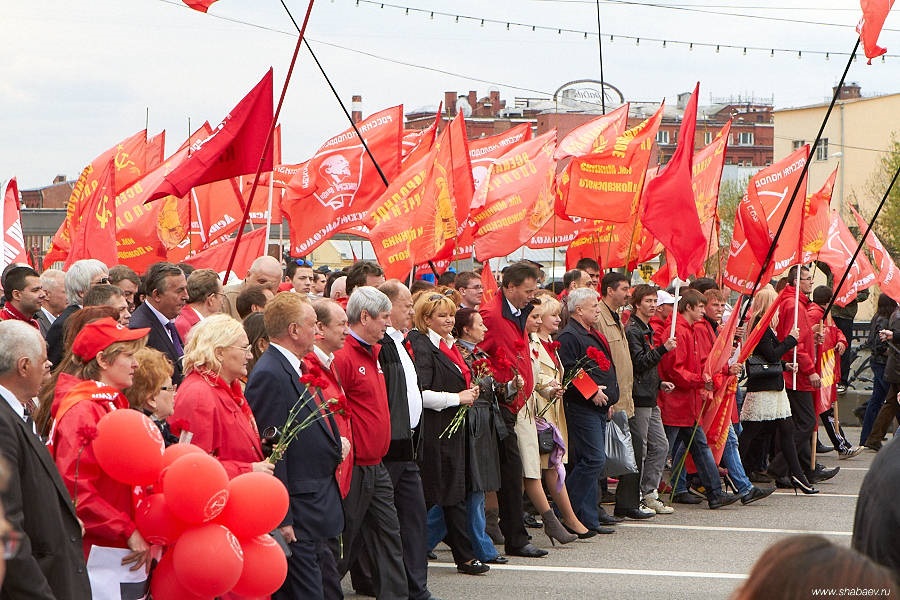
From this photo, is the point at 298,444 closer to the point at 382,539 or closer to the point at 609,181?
the point at 382,539

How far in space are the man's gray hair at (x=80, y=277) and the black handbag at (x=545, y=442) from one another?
11.4 feet

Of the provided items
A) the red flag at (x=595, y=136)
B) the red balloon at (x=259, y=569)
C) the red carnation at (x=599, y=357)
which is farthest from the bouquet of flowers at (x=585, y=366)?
the red flag at (x=595, y=136)

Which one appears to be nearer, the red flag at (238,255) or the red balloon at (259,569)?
the red balloon at (259,569)

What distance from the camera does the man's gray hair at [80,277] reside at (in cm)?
851

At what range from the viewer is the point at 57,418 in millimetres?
5023

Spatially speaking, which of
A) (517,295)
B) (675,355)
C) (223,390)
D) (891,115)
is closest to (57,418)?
(223,390)

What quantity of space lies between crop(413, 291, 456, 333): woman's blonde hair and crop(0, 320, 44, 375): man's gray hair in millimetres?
4270

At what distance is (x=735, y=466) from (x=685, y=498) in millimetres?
582

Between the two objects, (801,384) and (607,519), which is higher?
(801,384)

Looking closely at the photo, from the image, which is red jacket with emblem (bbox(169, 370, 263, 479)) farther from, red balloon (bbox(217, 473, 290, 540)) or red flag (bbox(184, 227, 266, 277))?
red flag (bbox(184, 227, 266, 277))

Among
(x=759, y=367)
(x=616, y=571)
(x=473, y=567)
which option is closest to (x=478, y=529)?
(x=473, y=567)

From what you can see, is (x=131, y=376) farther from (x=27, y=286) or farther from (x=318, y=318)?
(x=27, y=286)

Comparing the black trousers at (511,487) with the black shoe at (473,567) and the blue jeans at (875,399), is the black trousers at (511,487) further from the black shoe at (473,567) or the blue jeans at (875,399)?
the blue jeans at (875,399)

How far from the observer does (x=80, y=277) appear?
27.9ft
